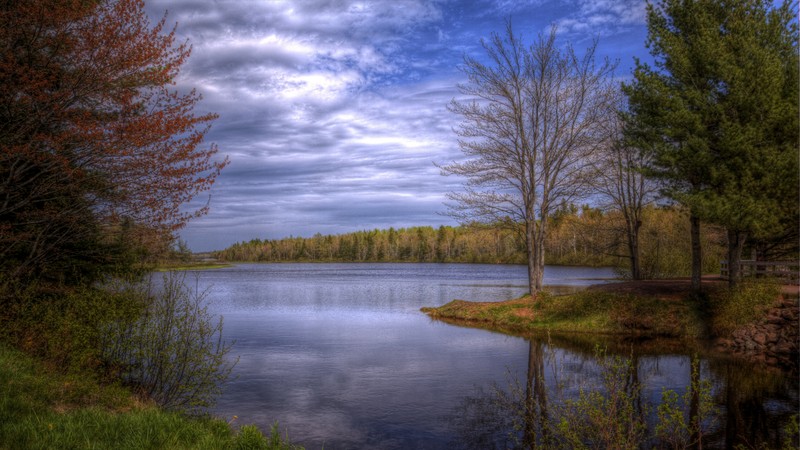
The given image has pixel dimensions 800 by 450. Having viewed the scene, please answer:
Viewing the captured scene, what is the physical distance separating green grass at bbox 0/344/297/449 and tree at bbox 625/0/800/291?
70.3ft

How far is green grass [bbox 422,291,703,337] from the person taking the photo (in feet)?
84.7

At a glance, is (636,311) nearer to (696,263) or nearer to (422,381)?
(696,263)

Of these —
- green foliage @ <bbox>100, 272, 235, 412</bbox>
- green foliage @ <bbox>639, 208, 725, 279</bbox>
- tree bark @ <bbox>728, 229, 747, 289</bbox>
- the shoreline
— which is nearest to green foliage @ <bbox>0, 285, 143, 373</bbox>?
green foliage @ <bbox>100, 272, 235, 412</bbox>

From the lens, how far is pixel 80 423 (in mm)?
8047

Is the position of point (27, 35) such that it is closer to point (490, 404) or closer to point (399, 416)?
point (399, 416)

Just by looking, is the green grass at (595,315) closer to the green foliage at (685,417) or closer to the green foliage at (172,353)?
the green foliage at (685,417)

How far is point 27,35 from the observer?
12.9 m

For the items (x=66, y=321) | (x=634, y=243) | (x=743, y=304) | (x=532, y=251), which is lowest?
(x=743, y=304)

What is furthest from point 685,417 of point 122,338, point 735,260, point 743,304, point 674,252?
point 674,252

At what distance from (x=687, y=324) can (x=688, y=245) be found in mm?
24958

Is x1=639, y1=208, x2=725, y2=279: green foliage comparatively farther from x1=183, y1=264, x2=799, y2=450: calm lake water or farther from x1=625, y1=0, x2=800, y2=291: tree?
x1=183, y1=264, x2=799, y2=450: calm lake water

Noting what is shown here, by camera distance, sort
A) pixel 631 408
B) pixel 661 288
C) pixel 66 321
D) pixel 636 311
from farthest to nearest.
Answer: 1. pixel 661 288
2. pixel 636 311
3. pixel 66 321
4. pixel 631 408

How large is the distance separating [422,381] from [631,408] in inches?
364

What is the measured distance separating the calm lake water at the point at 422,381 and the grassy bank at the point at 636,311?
247 centimetres
